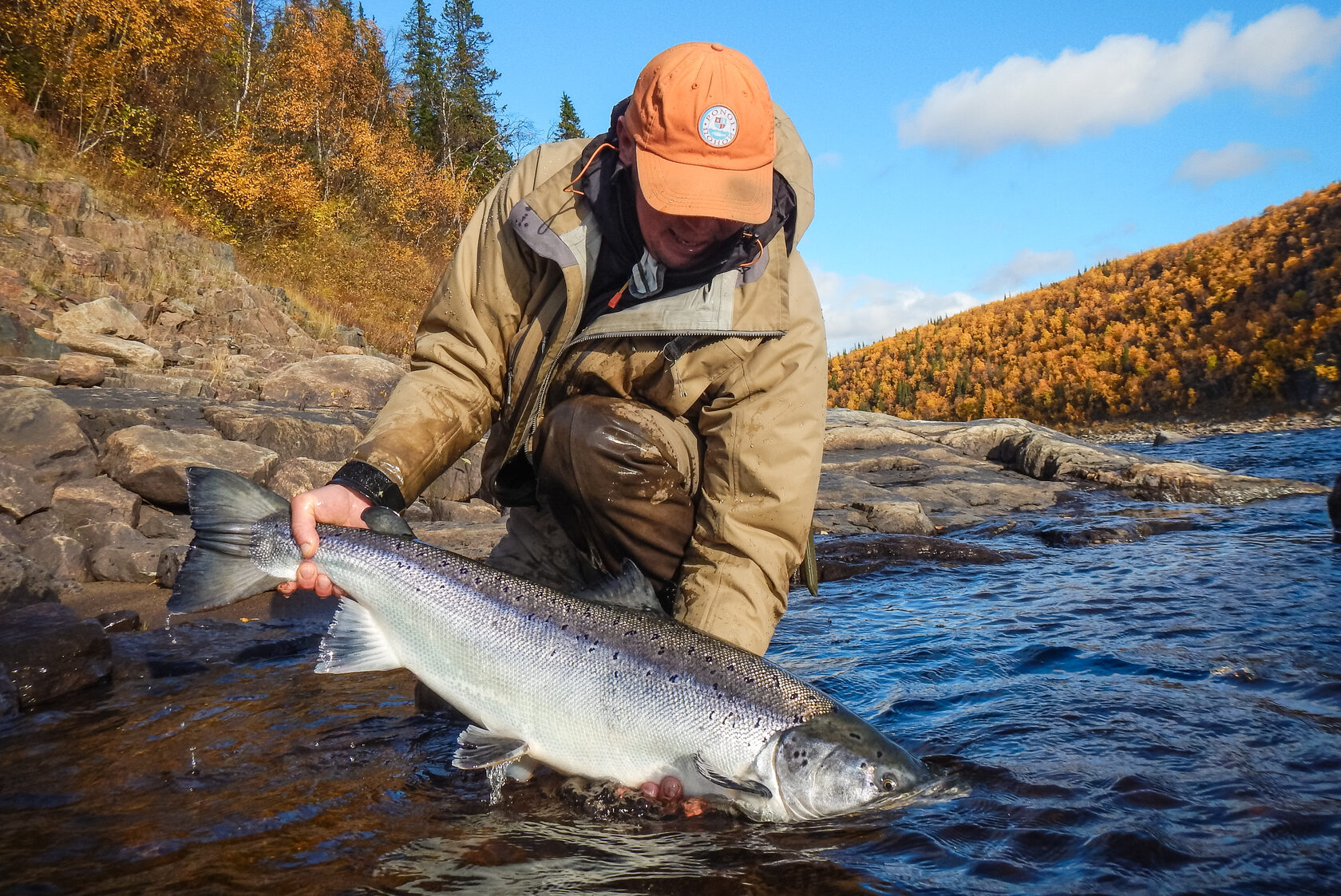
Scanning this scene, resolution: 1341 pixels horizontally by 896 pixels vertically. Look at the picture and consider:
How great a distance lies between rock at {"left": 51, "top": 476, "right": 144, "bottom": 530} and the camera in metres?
7.11

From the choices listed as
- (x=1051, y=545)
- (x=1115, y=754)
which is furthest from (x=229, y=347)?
(x=1115, y=754)

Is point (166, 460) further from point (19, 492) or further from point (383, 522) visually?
point (383, 522)

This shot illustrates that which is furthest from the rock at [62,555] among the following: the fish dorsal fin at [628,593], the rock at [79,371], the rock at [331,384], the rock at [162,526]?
the rock at [331,384]

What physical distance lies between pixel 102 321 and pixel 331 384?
16.5ft

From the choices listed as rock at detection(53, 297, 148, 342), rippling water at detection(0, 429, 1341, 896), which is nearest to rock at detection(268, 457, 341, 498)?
rippling water at detection(0, 429, 1341, 896)

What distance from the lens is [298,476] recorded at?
28.0 feet

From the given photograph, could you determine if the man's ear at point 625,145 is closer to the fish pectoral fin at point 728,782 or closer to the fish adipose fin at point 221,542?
the fish adipose fin at point 221,542

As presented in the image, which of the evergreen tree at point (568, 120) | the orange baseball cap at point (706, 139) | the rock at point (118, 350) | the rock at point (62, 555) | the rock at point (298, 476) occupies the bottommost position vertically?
the rock at point (62, 555)

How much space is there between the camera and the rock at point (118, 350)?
46.0 feet

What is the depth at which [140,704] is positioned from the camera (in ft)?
13.8

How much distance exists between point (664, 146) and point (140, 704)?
3.63 metres

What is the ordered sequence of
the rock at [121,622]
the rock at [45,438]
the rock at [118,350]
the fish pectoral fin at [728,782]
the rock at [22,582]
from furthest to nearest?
the rock at [118,350], the rock at [45,438], the rock at [121,622], the rock at [22,582], the fish pectoral fin at [728,782]

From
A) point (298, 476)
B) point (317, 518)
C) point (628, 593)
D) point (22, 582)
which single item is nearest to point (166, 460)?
point (298, 476)

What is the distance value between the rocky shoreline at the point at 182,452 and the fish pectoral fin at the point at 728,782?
10.7 feet
